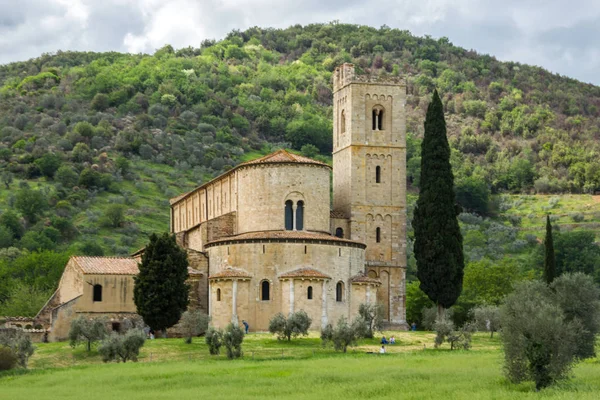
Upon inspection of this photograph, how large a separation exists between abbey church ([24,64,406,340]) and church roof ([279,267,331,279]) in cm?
6

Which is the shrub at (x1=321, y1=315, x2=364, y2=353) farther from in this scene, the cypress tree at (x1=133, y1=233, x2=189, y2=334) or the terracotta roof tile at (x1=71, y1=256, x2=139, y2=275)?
the terracotta roof tile at (x1=71, y1=256, x2=139, y2=275)

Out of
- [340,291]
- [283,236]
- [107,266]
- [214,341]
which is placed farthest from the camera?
[107,266]

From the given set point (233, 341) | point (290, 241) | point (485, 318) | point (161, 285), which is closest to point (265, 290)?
point (290, 241)

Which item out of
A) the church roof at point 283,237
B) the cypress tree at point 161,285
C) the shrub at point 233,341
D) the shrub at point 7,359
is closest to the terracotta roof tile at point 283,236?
the church roof at point 283,237

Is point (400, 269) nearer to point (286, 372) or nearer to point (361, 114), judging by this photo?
point (361, 114)

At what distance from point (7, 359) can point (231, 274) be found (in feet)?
54.5

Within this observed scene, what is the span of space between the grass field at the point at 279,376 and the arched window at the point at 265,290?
20.8ft

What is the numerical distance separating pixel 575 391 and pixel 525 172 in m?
111

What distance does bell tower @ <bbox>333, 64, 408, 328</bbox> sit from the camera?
7012 cm

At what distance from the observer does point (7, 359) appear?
47.2 m

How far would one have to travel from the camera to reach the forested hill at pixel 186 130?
11034 centimetres

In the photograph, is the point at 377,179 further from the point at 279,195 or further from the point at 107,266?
the point at 107,266

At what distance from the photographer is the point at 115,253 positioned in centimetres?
9762

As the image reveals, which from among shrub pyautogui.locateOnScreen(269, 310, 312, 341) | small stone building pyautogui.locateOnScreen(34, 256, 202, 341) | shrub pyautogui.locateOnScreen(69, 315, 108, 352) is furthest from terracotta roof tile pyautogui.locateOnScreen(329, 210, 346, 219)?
shrub pyautogui.locateOnScreen(69, 315, 108, 352)
